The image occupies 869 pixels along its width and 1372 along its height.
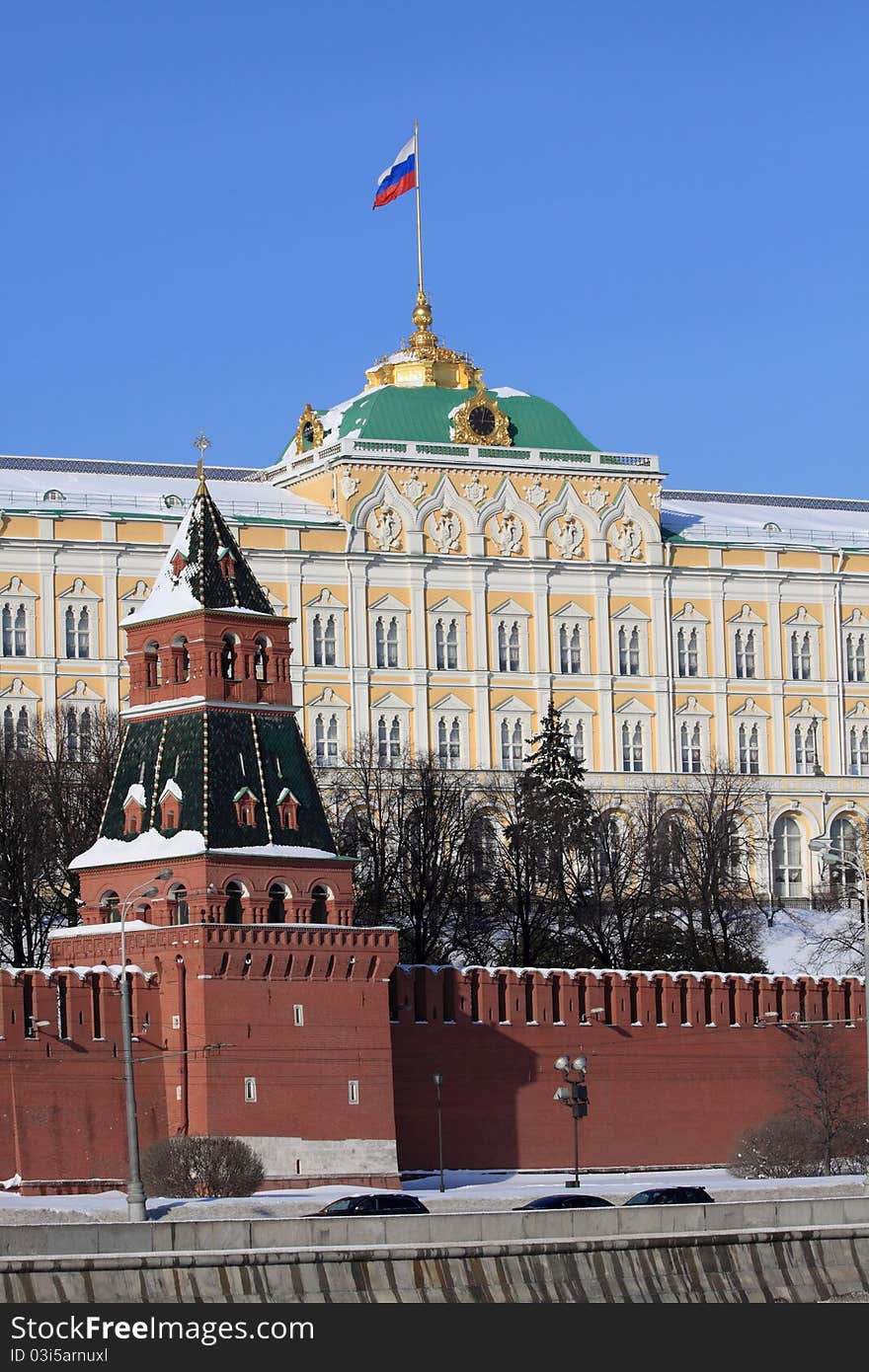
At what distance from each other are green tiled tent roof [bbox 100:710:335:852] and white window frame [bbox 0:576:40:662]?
135 feet

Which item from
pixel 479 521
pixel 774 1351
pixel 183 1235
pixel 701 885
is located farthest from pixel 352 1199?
pixel 479 521

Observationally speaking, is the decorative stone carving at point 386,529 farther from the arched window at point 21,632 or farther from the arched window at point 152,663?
the arched window at point 152,663

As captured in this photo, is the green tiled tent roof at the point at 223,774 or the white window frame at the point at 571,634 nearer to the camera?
the green tiled tent roof at the point at 223,774

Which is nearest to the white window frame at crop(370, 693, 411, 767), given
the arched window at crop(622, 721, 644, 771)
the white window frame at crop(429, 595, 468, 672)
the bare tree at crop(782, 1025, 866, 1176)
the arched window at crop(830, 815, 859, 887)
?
the white window frame at crop(429, 595, 468, 672)

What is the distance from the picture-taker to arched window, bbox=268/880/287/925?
94.2 meters

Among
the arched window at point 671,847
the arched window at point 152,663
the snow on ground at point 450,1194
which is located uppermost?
the arched window at point 152,663

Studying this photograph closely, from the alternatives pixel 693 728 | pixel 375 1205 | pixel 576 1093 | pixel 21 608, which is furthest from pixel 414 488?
pixel 375 1205

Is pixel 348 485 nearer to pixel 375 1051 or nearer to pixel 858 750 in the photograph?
pixel 858 750

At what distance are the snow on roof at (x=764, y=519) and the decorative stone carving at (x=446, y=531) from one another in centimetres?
988

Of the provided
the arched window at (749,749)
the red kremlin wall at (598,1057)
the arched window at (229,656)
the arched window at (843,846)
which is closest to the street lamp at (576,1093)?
the red kremlin wall at (598,1057)

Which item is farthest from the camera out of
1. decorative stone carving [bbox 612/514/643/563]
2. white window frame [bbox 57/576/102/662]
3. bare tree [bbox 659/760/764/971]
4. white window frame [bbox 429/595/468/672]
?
decorative stone carving [bbox 612/514/643/563]

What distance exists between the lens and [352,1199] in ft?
266

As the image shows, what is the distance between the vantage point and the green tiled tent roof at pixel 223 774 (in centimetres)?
9369

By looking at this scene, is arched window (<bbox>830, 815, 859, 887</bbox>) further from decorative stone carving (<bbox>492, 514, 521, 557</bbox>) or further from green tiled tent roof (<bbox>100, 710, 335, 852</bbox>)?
green tiled tent roof (<bbox>100, 710, 335, 852</bbox>)
